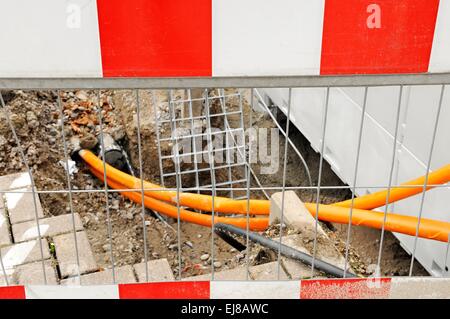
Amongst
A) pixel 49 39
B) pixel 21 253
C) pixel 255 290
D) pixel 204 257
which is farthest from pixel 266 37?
pixel 204 257

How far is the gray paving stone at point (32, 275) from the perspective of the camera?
2.63 m

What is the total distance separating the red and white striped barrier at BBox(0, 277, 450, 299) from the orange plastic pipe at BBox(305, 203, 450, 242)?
0.64m

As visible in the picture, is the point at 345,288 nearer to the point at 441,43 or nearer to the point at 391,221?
the point at 391,221

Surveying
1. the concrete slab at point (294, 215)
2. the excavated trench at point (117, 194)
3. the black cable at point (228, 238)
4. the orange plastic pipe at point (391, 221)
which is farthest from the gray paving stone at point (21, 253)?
the orange plastic pipe at point (391, 221)

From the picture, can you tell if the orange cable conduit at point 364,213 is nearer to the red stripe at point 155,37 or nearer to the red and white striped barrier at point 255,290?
the red and white striped barrier at point 255,290

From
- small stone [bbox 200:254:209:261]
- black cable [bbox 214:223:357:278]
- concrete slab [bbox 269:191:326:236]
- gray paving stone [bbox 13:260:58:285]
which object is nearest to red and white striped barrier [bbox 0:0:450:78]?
black cable [bbox 214:223:357:278]

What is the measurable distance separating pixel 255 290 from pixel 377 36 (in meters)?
1.17

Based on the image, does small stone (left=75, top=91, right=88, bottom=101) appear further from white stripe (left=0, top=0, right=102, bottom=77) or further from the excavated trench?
white stripe (left=0, top=0, right=102, bottom=77)

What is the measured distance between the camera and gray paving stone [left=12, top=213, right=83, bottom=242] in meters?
3.13

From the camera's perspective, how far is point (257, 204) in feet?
11.8

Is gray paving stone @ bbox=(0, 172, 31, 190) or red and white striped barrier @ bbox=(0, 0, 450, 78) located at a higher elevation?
red and white striped barrier @ bbox=(0, 0, 450, 78)

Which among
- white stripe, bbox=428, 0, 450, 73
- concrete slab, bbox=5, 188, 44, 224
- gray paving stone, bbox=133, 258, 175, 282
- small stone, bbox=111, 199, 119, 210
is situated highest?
white stripe, bbox=428, 0, 450, 73

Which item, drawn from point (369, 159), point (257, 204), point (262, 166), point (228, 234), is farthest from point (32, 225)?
point (262, 166)
